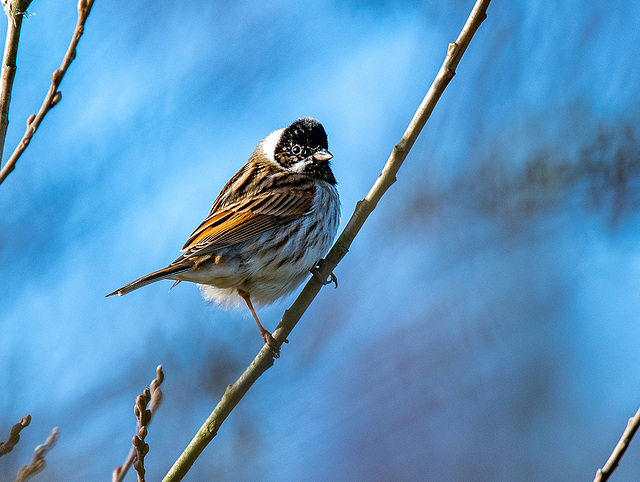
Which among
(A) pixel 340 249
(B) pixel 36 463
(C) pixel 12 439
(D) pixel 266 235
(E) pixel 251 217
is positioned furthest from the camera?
(E) pixel 251 217

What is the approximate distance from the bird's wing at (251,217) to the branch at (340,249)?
2.95 ft

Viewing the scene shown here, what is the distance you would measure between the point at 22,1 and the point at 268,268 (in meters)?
2.45

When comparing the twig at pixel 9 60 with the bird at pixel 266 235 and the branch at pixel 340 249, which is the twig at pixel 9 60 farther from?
the bird at pixel 266 235

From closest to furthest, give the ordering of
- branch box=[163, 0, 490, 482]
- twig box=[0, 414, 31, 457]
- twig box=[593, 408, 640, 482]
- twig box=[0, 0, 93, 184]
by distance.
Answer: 1. twig box=[593, 408, 640, 482]
2. twig box=[0, 414, 31, 457]
3. twig box=[0, 0, 93, 184]
4. branch box=[163, 0, 490, 482]

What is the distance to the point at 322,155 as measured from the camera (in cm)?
512

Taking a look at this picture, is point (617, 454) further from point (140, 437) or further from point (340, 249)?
point (340, 249)

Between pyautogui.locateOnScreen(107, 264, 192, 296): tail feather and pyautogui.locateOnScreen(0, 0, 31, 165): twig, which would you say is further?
pyautogui.locateOnScreen(107, 264, 192, 296): tail feather

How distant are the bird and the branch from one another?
0.65 metres

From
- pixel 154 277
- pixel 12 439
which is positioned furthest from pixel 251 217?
pixel 12 439

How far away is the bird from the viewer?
14.7ft

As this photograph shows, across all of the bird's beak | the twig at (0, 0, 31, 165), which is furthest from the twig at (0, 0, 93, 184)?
the bird's beak

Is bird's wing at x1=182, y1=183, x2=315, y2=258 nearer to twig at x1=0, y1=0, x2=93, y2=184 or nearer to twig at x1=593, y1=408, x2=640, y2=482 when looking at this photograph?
twig at x1=0, y1=0, x2=93, y2=184

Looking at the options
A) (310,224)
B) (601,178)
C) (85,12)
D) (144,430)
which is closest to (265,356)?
(144,430)

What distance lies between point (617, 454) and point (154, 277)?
8.62 ft
